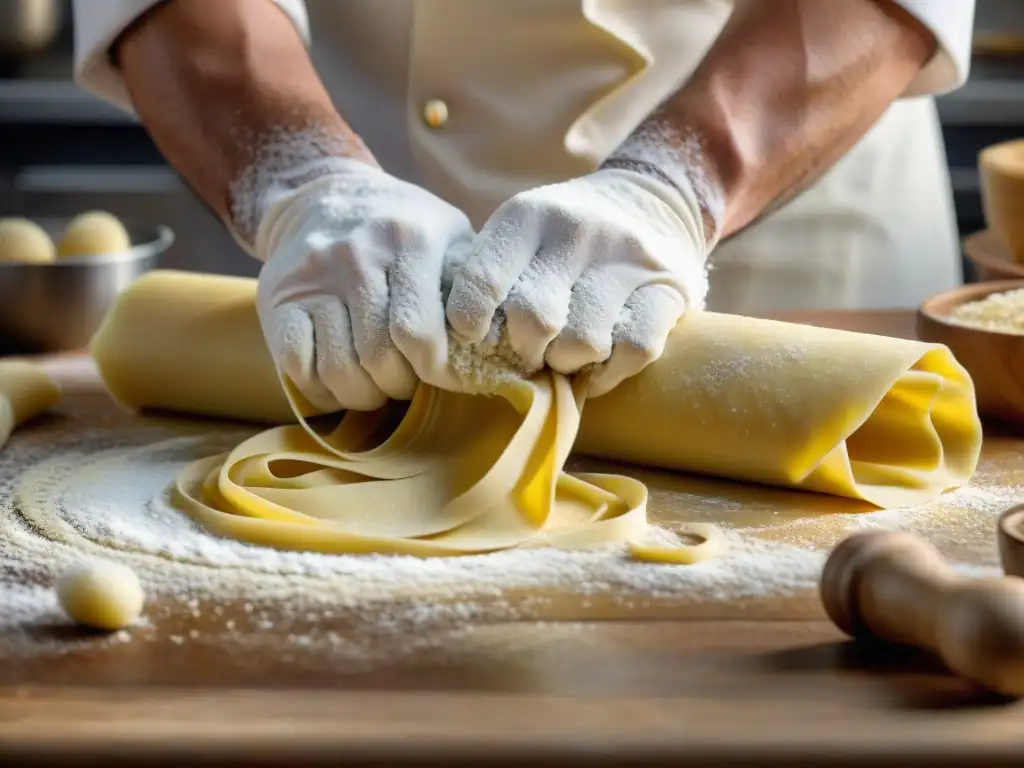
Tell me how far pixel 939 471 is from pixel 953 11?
631 millimetres

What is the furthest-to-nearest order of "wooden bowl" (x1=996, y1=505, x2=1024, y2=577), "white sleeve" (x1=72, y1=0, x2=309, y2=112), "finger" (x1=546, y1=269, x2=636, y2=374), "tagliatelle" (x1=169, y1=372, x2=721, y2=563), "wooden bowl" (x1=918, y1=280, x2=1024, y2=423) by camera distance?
"white sleeve" (x1=72, y1=0, x2=309, y2=112) < "wooden bowl" (x1=918, y1=280, x2=1024, y2=423) < "finger" (x1=546, y1=269, x2=636, y2=374) < "tagliatelle" (x1=169, y1=372, x2=721, y2=563) < "wooden bowl" (x1=996, y1=505, x2=1024, y2=577)

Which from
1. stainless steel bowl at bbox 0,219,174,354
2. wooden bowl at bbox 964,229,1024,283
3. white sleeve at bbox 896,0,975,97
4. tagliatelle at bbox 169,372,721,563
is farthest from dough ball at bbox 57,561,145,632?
wooden bowl at bbox 964,229,1024,283

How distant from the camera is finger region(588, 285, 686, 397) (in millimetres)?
1240

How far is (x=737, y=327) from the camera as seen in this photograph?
1.31m

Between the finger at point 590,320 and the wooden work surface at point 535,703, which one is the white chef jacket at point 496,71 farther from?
the wooden work surface at point 535,703

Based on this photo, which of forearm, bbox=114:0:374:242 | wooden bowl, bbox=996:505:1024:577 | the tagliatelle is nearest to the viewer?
wooden bowl, bbox=996:505:1024:577

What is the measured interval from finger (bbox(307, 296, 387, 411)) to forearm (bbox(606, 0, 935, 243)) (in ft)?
1.16

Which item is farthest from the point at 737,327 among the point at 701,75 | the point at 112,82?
the point at 112,82

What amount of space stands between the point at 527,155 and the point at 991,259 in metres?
0.66

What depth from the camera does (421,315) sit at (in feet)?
3.93

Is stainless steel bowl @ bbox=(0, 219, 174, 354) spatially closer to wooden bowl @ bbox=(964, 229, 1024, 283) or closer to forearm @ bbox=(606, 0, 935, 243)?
forearm @ bbox=(606, 0, 935, 243)

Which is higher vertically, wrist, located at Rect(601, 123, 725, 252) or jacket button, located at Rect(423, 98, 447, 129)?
jacket button, located at Rect(423, 98, 447, 129)

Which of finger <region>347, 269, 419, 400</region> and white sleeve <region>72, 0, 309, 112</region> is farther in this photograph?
white sleeve <region>72, 0, 309, 112</region>

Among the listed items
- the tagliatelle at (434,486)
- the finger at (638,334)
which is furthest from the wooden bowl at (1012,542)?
the finger at (638,334)
